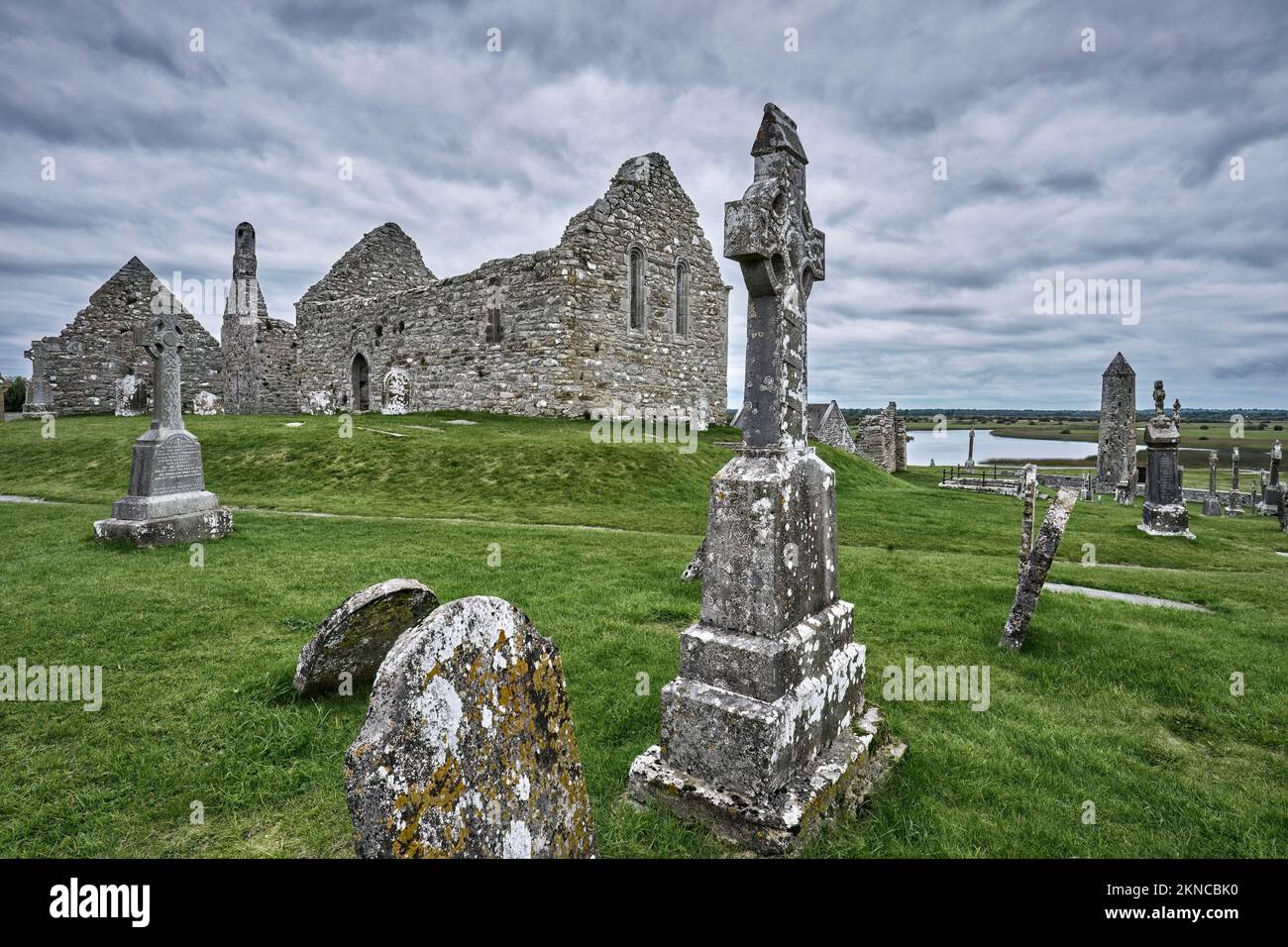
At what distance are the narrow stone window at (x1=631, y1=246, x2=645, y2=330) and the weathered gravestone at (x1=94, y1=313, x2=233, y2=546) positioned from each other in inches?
604

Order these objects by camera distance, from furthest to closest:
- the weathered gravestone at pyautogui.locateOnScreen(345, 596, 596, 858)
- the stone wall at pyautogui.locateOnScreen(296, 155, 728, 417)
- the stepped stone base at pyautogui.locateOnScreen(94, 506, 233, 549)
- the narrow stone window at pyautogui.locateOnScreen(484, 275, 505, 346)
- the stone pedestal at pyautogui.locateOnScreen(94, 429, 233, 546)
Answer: the narrow stone window at pyautogui.locateOnScreen(484, 275, 505, 346), the stone wall at pyautogui.locateOnScreen(296, 155, 728, 417), the stone pedestal at pyautogui.locateOnScreen(94, 429, 233, 546), the stepped stone base at pyautogui.locateOnScreen(94, 506, 233, 549), the weathered gravestone at pyautogui.locateOnScreen(345, 596, 596, 858)

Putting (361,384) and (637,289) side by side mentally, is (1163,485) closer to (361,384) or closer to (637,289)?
(637,289)

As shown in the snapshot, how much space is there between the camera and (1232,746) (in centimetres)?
430

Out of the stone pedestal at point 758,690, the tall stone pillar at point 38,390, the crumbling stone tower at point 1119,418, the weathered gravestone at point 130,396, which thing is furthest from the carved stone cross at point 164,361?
the crumbling stone tower at point 1119,418

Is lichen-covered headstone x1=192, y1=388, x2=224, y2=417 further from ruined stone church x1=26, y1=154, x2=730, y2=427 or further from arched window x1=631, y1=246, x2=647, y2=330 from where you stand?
arched window x1=631, y1=246, x2=647, y2=330

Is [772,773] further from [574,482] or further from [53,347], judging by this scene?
[53,347]

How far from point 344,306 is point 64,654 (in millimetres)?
27115

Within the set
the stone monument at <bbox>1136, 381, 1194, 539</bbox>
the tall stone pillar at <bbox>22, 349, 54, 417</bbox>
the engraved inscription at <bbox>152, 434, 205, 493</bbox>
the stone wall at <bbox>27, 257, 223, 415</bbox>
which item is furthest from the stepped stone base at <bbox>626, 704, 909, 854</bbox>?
the tall stone pillar at <bbox>22, 349, 54, 417</bbox>

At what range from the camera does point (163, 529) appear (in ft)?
29.6

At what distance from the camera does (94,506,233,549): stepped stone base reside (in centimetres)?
888

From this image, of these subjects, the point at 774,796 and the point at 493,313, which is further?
the point at 493,313

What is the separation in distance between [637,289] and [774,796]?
2191 cm

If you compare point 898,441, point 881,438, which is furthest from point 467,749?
point 898,441
